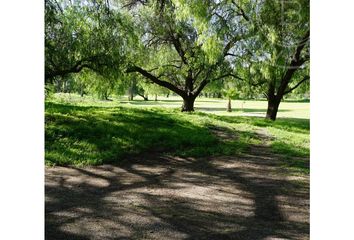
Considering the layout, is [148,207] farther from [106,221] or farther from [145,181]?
[145,181]

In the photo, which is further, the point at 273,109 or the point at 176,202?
the point at 273,109

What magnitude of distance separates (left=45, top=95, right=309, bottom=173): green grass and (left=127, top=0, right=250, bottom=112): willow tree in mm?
1831

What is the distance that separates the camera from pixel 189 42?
10.6 meters

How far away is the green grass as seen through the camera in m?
5.34

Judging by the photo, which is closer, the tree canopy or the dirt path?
the dirt path

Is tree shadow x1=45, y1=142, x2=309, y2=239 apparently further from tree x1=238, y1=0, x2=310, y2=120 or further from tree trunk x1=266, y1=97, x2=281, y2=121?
tree trunk x1=266, y1=97, x2=281, y2=121

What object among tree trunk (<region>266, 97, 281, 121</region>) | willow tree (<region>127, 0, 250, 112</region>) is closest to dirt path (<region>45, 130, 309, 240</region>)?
willow tree (<region>127, 0, 250, 112</region>)

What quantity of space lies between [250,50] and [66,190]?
17.7ft

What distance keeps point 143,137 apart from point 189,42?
4981mm

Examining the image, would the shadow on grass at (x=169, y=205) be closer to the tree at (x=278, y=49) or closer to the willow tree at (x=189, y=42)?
the tree at (x=278, y=49)

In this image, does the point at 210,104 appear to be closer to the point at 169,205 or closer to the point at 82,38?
the point at 82,38

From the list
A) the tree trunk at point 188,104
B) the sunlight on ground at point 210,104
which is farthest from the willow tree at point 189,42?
the sunlight on ground at point 210,104

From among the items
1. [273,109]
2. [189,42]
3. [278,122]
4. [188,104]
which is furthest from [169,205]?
[188,104]
